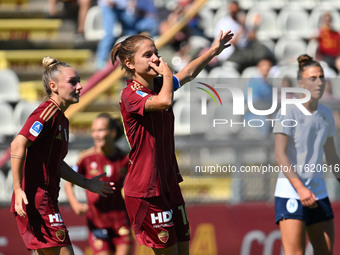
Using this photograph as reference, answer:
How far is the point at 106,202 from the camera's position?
7062 mm

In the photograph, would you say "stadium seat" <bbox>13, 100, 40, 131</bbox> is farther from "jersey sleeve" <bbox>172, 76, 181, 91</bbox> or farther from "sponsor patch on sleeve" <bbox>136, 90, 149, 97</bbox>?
"sponsor patch on sleeve" <bbox>136, 90, 149, 97</bbox>

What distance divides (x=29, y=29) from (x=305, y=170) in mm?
7675

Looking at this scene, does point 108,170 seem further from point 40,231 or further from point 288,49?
point 288,49

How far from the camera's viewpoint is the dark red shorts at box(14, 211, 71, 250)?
503 centimetres

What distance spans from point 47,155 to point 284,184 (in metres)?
2.09

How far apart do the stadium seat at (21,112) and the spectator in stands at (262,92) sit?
3257 millimetres

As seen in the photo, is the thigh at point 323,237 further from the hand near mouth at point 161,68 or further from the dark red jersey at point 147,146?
the hand near mouth at point 161,68

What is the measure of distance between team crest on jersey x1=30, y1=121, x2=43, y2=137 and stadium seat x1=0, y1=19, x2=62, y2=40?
24.8 ft

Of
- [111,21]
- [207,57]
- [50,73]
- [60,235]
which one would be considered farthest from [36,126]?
[111,21]

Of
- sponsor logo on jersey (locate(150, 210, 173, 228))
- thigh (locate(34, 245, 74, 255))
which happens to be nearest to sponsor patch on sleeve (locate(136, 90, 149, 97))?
sponsor logo on jersey (locate(150, 210, 173, 228))

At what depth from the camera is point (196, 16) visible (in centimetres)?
1239

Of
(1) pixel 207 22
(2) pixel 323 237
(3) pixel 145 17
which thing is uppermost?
(1) pixel 207 22

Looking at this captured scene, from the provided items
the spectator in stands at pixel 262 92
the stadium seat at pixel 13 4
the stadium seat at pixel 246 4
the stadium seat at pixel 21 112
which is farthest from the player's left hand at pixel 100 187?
the stadium seat at pixel 246 4

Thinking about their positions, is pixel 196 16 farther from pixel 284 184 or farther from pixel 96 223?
pixel 284 184
